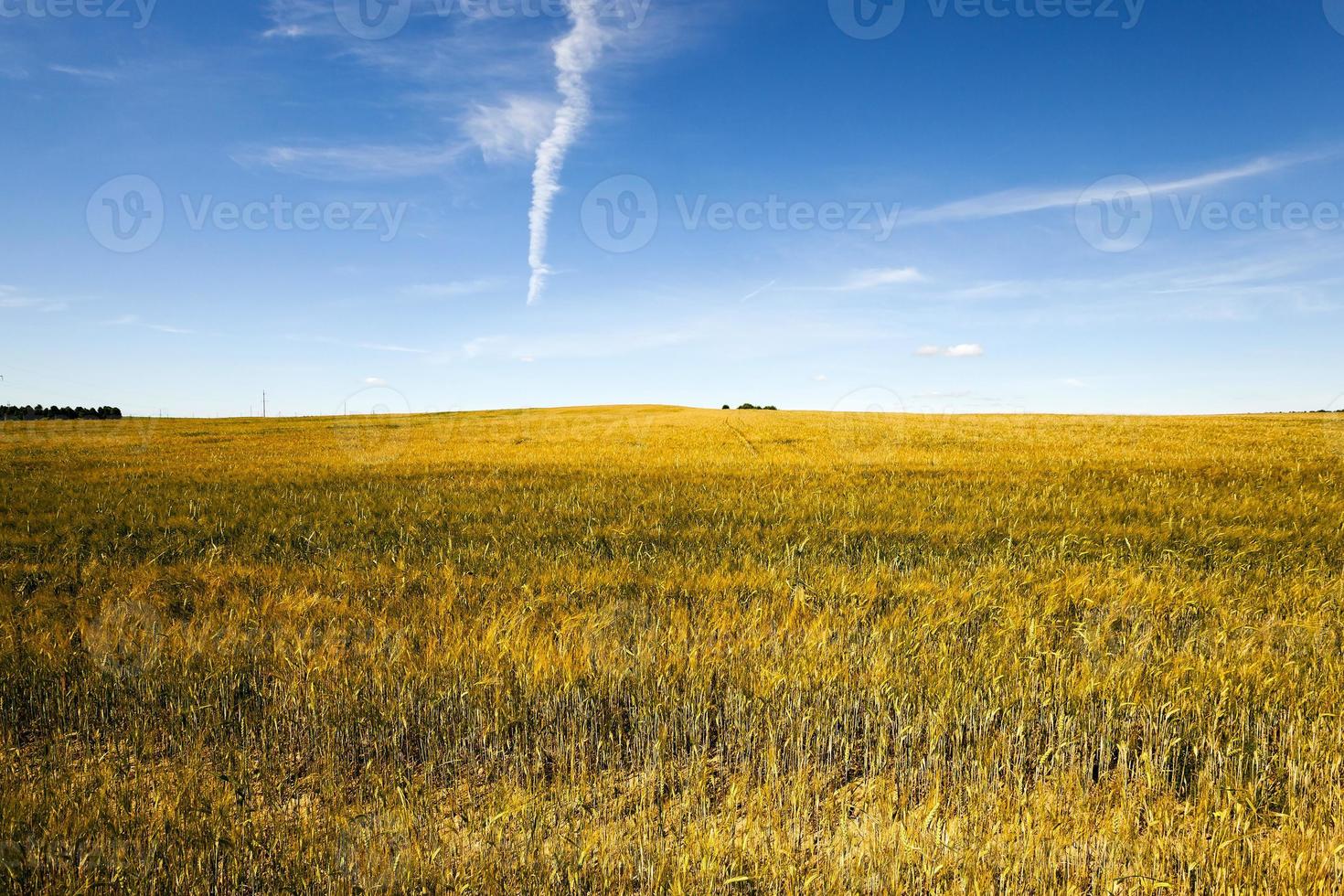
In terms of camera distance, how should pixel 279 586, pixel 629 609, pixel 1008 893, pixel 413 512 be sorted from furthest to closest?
pixel 413 512, pixel 279 586, pixel 629 609, pixel 1008 893

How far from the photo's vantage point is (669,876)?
2.47 m

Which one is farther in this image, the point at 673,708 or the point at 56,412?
the point at 56,412


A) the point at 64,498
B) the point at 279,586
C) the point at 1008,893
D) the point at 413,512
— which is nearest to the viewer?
the point at 1008,893

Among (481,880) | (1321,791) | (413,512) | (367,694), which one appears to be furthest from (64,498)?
(1321,791)

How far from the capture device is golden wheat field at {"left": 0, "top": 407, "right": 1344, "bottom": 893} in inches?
100.0

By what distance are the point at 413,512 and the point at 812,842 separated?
301 inches

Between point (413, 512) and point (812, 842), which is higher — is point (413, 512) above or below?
above

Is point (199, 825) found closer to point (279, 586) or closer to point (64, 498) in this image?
point (279, 586)

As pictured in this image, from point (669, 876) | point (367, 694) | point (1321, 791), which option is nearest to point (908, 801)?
point (669, 876)

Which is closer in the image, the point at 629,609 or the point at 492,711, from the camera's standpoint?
the point at 492,711

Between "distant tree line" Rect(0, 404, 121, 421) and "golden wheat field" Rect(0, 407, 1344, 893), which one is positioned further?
"distant tree line" Rect(0, 404, 121, 421)

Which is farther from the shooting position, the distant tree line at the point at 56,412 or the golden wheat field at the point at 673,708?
the distant tree line at the point at 56,412

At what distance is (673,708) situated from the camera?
145 inches

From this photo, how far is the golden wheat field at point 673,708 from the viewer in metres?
2.54
